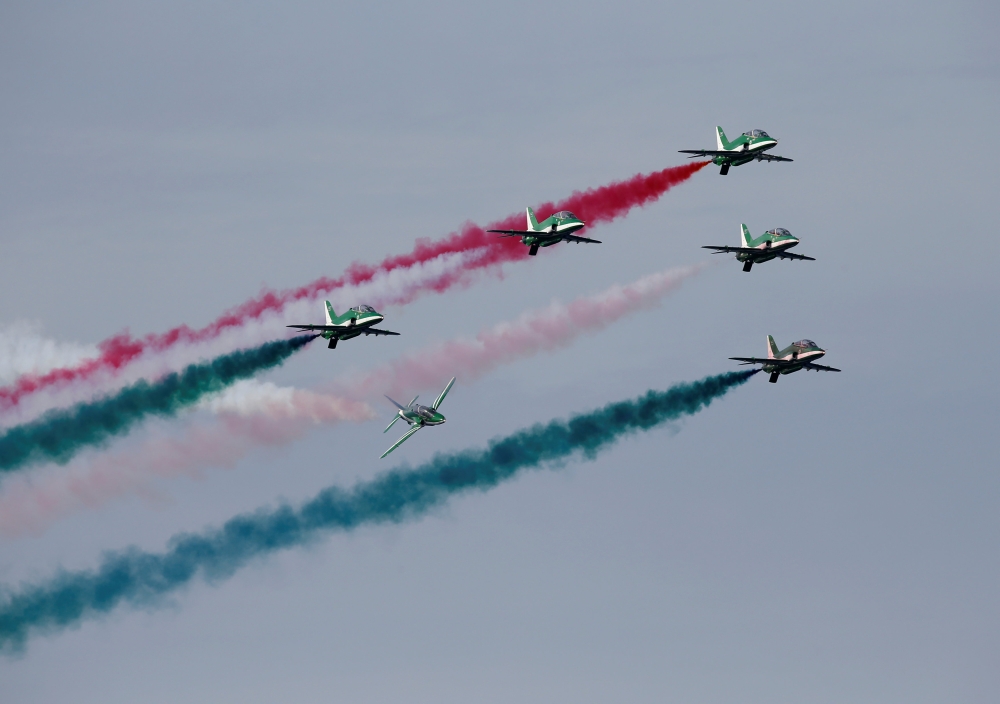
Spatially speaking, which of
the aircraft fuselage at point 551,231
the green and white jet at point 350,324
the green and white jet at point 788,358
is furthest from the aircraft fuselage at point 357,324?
the green and white jet at point 788,358

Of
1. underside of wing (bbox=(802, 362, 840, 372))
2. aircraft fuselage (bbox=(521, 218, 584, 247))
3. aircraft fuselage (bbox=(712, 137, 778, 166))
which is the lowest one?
underside of wing (bbox=(802, 362, 840, 372))

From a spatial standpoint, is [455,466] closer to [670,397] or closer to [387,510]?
[387,510]

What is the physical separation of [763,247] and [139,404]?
5032cm

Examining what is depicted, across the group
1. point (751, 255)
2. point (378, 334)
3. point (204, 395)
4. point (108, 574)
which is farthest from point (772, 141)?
point (108, 574)

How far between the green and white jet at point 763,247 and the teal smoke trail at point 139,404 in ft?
111

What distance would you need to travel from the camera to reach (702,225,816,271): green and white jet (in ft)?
487

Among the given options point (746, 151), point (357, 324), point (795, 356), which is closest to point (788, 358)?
point (795, 356)

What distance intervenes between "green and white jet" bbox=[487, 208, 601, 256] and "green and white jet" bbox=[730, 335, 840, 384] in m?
15.3

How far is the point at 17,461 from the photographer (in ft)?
493

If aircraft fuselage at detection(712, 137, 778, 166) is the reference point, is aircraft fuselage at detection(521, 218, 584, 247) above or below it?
below

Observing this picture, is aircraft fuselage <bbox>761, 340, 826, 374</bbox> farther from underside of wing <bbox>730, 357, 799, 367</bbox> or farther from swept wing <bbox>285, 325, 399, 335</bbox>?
swept wing <bbox>285, 325, 399, 335</bbox>

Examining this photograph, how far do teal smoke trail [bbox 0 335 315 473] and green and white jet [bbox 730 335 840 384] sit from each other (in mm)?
35139

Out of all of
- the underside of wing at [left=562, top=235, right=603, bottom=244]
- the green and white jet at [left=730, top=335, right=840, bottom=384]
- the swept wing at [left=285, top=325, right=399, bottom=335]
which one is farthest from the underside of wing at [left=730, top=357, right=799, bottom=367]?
the swept wing at [left=285, top=325, right=399, bottom=335]

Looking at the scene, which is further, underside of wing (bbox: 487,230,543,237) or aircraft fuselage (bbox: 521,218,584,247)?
aircraft fuselage (bbox: 521,218,584,247)
